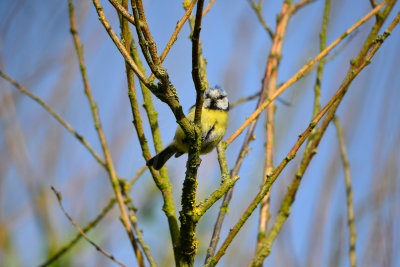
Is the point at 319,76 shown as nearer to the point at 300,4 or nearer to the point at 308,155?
the point at 308,155

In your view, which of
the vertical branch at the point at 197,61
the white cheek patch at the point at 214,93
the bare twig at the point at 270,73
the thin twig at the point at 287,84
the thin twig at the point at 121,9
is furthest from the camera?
the white cheek patch at the point at 214,93

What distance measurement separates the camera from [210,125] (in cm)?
197

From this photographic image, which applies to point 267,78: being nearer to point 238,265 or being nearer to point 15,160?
point 238,265

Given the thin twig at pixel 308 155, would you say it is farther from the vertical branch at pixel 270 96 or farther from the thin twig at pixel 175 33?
the thin twig at pixel 175 33

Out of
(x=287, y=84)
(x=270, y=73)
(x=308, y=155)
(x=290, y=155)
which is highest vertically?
(x=270, y=73)

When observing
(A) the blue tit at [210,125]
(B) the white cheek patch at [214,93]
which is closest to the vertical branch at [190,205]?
(A) the blue tit at [210,125]

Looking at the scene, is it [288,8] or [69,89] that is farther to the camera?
[69,89]

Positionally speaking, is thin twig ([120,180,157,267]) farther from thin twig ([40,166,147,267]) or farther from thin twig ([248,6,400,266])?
thin twig ([248,6,400,266])

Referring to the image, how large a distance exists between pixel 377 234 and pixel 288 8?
3.17 feet

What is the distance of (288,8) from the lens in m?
1.76

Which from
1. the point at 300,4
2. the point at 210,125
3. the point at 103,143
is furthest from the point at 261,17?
the point at 103,143

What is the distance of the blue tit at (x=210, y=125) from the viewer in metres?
1.94

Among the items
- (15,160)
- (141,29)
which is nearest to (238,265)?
(15,160)

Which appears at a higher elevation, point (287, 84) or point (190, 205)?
point (287, 84)
